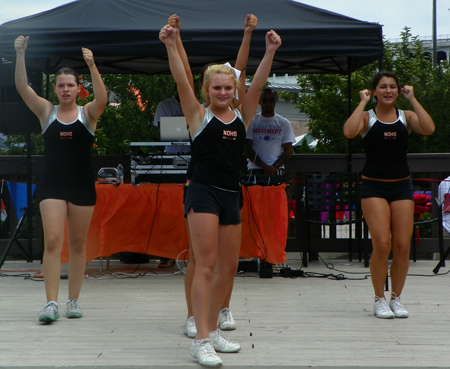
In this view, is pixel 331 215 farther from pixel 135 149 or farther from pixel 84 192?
pixel 84 192

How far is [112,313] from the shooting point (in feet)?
17.6

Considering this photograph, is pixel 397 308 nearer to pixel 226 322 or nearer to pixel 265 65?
pixel 226 322

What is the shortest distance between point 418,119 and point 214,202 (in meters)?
2.31

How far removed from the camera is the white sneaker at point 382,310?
511 centimetres

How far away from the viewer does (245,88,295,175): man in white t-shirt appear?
8.04 metres

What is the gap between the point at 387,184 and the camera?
521 cm

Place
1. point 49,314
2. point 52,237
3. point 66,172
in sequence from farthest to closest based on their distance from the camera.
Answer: point 66,172
point 52,237
point 49,314

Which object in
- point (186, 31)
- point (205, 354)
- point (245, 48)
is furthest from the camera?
point (186, 31)

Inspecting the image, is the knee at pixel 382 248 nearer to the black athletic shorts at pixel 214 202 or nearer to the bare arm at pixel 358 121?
the bare arm at pixel 358 121

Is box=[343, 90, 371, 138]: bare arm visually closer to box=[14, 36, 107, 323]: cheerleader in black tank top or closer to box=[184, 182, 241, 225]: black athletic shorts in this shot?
box=[184, 182, 241, 225]: black athletic shorts

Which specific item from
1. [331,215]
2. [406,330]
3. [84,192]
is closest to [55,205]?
[84,192]

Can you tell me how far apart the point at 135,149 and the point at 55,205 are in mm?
2835

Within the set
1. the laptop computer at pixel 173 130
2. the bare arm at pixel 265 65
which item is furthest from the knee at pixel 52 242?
the laptop computer at pixel 173 130

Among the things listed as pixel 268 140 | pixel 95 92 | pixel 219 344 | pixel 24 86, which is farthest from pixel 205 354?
pixel 268 140
